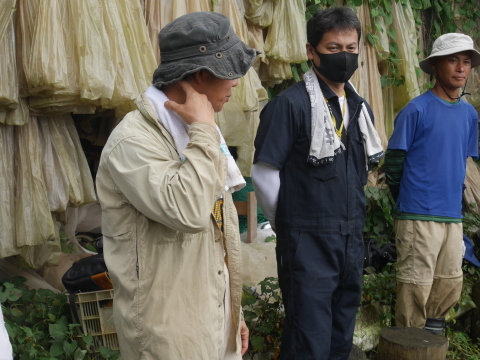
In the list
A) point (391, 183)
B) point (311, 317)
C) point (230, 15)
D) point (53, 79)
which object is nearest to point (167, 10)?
point (230, 15)

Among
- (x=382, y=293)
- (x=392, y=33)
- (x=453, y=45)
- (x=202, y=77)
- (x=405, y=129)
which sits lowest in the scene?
(x=382, y=293)

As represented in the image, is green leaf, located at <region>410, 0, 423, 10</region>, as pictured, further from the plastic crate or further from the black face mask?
the plastic crate

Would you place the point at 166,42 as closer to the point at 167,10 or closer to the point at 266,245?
the point at 167,10

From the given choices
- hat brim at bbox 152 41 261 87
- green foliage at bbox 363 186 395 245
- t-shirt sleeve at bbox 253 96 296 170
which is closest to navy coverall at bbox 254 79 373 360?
t-shirt sleeve at bbox 253 96 296 170

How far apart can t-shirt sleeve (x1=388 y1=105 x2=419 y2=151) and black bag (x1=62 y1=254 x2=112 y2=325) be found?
77.8 inches

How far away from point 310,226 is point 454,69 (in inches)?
71.4

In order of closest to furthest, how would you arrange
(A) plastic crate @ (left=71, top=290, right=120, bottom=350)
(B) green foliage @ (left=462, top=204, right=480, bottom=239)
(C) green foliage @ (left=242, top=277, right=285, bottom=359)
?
(A) plastic crate @ (left=71, top=290, right=120, bottom=350)
(C) green foliage @ (left=242, top=277, right=285, bottom=359)
(B) green foliage @ (left=462, top=204, right=480, bottom=239)

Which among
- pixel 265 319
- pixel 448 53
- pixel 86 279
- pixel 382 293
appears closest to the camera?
pixel 86 279

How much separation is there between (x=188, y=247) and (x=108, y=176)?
1.09 feet

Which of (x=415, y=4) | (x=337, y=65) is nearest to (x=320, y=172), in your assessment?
(x=337, y=65)

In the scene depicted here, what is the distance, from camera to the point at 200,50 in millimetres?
2064

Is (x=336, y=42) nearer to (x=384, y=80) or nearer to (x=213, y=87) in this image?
(x=213, y=87)

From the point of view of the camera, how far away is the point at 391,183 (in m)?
4.38

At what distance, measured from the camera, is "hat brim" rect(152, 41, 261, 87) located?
2.05m
